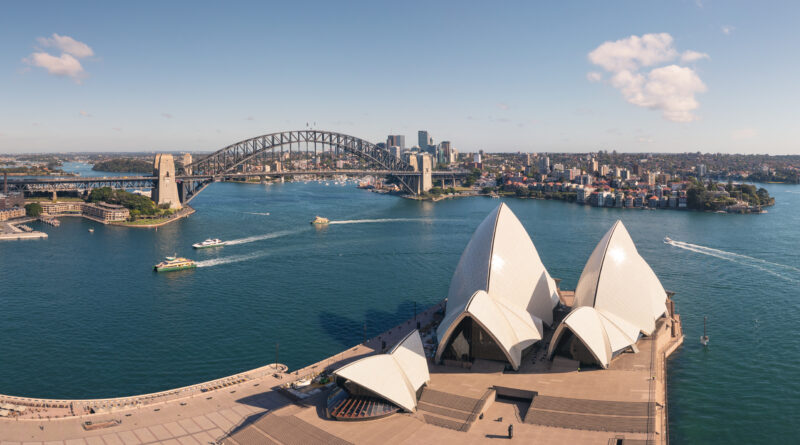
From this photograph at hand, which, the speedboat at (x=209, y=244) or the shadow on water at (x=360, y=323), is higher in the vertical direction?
the speedboat at (x=209, y=244)

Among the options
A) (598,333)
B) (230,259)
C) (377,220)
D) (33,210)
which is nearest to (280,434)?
(598,333)

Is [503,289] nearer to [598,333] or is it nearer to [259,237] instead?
[598,333]

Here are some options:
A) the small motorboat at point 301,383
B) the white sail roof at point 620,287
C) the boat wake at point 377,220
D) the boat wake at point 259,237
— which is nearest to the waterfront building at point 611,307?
the white sail roof at point 620,287

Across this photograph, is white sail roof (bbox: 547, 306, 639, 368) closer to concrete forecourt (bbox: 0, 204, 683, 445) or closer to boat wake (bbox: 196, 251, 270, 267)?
concrete forecourt (bbox: 0, 204, 683, 445)

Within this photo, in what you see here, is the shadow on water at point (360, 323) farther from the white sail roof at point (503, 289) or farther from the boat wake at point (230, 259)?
the boat wake at point (230, 259)

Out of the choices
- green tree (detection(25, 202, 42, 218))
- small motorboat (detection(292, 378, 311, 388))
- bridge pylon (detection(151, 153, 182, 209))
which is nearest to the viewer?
small motorboat (detection(292, 378, 311, 388))

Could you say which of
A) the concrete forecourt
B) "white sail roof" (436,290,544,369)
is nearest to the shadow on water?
the concrete forecourt

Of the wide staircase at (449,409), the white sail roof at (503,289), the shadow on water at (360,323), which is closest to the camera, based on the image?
the wide staircase at (449,409)
